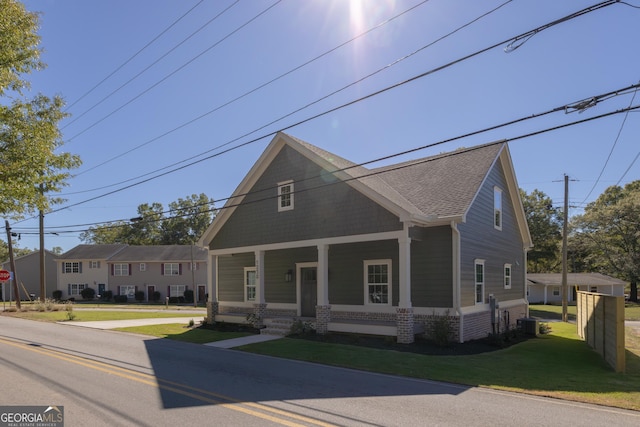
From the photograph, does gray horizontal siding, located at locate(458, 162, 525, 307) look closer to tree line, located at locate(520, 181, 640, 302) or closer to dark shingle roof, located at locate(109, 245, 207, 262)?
tree line, located at locate(520, 181, 640, 302)

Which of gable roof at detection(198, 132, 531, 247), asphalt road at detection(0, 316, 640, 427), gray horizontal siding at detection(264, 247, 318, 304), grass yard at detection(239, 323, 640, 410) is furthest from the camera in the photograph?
gray horizontal siding at detection(264, 247, 318, 304)

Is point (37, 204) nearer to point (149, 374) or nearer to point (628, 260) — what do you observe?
point (149, 374)

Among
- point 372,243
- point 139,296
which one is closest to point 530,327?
point 372,243

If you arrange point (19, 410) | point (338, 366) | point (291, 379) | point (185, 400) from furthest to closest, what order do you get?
point (338, 366), point (291, 379), point (185, 400), point (19, 410)

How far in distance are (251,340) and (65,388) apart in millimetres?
8471

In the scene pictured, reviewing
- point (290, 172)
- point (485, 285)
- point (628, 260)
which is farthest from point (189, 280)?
point (628, 260)

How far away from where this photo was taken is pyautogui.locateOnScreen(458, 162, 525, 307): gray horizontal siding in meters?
16.5

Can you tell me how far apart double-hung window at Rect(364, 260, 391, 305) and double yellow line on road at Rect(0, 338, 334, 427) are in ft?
32.2

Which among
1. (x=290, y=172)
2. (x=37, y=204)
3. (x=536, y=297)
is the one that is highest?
(x=290, y=172)

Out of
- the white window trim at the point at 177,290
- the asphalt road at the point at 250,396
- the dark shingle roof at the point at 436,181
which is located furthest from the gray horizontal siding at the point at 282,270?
the white window trim at the point at 177,290

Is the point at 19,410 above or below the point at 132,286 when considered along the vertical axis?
above

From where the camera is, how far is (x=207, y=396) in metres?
7.92

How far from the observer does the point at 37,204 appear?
14.2m

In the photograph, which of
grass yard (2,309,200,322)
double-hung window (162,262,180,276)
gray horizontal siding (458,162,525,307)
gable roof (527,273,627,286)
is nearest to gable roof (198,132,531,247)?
gray horizontal siding (458,162,525,307)
